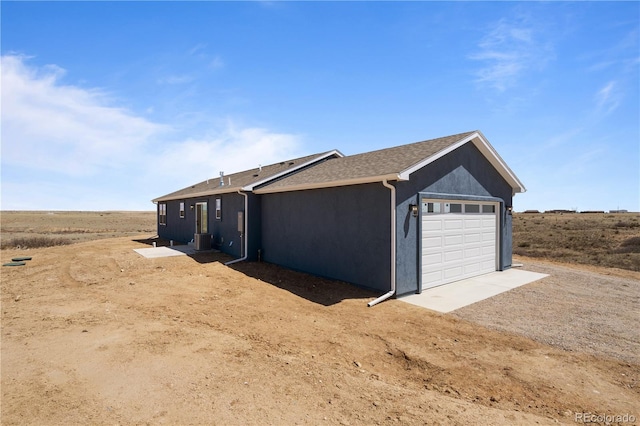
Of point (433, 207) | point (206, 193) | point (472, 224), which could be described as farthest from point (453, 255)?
point (206, 193)

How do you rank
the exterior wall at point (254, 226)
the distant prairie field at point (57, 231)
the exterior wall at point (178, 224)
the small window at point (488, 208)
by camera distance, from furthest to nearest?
1. the distant prairie field at point (57, 231)
2. the exterior wall at point (178, 224)
3. the exterior wall at point (254, 226)
4. the small window at point (488, 208)

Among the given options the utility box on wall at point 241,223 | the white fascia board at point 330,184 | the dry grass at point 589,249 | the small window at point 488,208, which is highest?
the white fascia board at point 330,184

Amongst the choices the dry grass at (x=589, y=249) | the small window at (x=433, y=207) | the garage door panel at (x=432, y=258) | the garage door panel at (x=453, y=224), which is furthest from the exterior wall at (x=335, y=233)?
the dry grass at (x=589, y=249)

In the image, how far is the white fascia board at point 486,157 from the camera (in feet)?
28.0

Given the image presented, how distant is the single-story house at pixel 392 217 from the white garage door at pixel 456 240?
3 cm

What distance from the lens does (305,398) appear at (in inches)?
150

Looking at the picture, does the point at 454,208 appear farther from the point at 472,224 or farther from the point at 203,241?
the point at 203,241

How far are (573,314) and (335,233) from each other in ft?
20.1

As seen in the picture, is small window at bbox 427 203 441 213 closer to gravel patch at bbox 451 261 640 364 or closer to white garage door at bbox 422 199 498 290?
white garage door at bbox 422 199 498 290

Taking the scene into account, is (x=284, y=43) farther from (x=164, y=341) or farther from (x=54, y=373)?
(x=54, y=373)

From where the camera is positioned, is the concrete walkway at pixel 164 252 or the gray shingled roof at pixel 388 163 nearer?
the gray shingled roof at pixel 388 163

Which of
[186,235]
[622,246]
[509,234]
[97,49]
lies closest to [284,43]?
[97,49]

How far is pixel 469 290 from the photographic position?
9328 mm

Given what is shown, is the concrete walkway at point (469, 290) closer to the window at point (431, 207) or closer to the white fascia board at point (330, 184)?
the window at point (431, 207)
